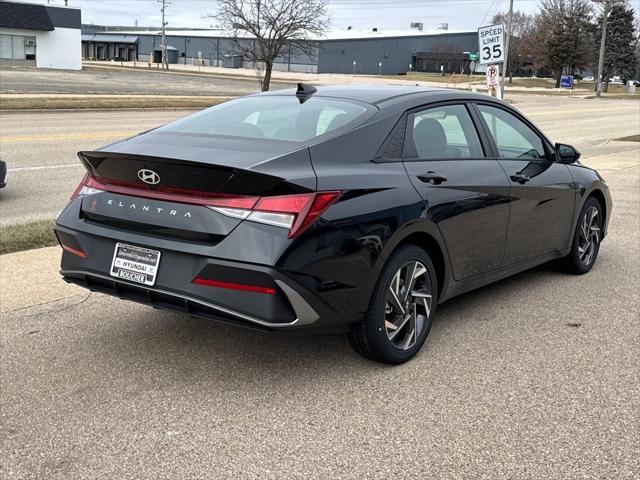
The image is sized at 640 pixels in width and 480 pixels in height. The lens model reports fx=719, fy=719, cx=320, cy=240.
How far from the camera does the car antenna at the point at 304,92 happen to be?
4.82m

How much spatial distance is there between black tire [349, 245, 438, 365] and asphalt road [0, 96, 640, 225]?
524 cm

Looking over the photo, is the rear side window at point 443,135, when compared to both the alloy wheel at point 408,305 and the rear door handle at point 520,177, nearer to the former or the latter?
the rear door handle at point 520,177

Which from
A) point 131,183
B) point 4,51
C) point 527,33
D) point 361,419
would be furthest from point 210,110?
point 527,33

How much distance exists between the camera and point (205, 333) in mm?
4617

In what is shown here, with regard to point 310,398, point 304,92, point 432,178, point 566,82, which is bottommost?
point 310,398

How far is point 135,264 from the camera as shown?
376 cm

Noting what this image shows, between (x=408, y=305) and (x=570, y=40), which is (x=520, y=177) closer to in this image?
(x=408, y=305)

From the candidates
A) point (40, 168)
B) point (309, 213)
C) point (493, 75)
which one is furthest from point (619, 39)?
point (309, 213)

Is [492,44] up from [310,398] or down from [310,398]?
up

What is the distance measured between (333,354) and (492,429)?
1165 millimetres

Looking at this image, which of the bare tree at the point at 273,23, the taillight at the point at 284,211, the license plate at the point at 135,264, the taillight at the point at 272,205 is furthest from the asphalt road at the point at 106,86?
the taillight at the point at 284,211

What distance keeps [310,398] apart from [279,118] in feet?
5.81

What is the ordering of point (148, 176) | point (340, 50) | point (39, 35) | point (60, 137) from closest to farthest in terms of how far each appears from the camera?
1. point (148, 176)
2. point (60, 137)
3. point (39, 35)
4. point (340, 50)

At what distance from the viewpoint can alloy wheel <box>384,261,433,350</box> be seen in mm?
4113
